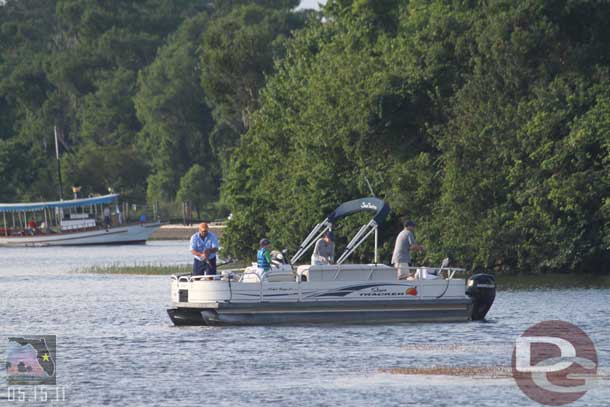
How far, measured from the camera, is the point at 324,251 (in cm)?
3403

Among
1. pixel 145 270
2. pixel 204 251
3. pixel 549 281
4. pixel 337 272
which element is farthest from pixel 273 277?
pixel 145 270

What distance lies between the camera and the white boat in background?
101 metres

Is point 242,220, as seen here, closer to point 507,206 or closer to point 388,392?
point 507,206

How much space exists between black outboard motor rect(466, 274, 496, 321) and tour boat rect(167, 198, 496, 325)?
2.39ft

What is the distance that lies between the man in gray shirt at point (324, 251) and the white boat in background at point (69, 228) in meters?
68.4

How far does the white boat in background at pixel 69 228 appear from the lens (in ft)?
331

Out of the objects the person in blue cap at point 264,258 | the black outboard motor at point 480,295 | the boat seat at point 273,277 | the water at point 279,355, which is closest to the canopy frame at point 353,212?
the person in blue cap at point 264,258

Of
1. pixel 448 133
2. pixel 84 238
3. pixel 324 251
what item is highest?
pixel 448 133

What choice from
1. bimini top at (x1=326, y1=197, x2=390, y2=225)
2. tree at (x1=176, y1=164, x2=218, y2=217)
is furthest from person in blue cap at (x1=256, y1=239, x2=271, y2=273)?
tree at (x1=176, y1=164, x2=218, y2=217)

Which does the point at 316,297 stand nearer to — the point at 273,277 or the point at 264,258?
the point at 273,277

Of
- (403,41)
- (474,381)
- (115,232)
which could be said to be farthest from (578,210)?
(115,232)

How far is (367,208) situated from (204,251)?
461 cm

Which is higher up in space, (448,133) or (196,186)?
(196,186)

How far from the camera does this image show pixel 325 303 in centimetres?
3250
